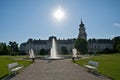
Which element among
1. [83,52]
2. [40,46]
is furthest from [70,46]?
[83,52]

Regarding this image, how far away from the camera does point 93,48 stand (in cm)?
14562

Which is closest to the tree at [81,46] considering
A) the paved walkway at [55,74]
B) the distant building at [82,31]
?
the distant building at [82,31]

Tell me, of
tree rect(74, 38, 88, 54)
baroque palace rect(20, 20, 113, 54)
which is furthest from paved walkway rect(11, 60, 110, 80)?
baroque palace rect(20, 20, 113, 54)

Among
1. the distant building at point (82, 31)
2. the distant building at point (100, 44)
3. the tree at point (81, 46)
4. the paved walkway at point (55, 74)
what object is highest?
the distant building at point (82, 31)

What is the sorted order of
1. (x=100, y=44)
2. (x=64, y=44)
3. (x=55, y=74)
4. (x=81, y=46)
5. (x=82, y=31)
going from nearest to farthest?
(x=55, y=74)
(x=81, y=46)
(x=82, y=31)
(x=64, y=44)
(x=100, y=44)

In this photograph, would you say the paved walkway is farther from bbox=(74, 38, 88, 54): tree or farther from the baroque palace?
the baroque palace

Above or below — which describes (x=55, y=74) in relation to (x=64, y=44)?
below

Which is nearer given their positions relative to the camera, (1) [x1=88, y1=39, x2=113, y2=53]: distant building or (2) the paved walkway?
(2) the paved walkway

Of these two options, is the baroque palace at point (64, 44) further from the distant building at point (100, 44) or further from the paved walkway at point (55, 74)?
the paved walkway at point (55, 74)

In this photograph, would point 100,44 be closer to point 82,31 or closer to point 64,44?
point 64,44

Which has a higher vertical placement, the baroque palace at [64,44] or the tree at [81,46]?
the baroque palace at [64,44]

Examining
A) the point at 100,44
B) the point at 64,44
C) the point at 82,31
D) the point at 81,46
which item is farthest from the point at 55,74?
the point at 100,44

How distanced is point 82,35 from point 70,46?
28.3 meters

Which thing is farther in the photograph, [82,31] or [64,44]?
[64,44]
